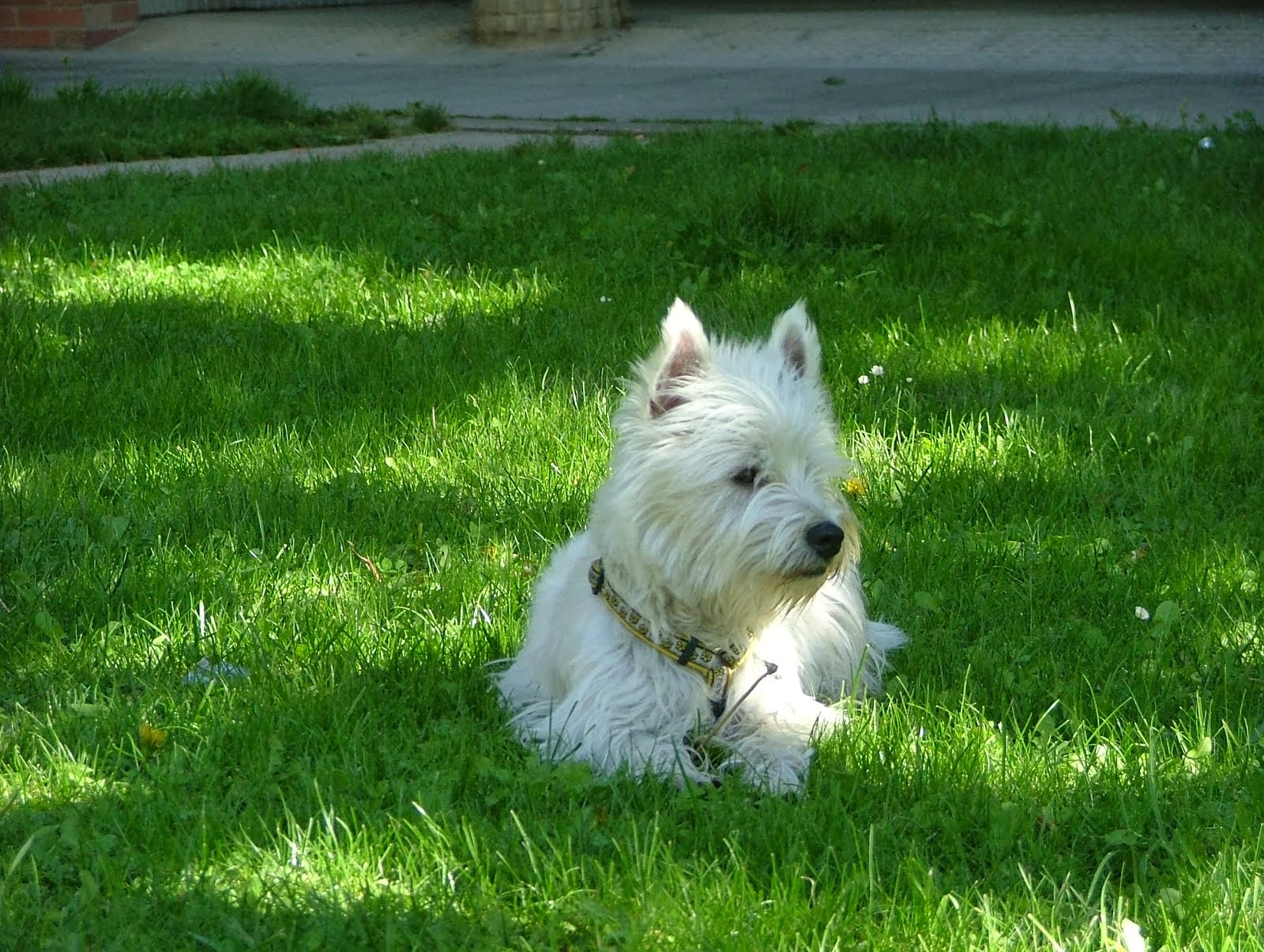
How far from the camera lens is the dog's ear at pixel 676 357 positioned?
3.54 meters

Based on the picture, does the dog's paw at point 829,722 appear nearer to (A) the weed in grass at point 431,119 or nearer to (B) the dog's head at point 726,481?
(B) the dog's head at point 726,481

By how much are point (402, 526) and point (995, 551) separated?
1854 millimetres

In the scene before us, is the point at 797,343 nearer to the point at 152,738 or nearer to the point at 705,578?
the point at 705,578

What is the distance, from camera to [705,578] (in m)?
3.46

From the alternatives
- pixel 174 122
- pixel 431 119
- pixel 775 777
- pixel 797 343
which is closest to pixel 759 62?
pixel 431 119

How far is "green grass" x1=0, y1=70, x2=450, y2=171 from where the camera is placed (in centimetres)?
1054

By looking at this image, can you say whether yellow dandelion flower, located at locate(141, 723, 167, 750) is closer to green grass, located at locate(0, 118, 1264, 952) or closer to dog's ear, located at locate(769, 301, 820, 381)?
green grass, located at locate(0, 118, 1264, 952)

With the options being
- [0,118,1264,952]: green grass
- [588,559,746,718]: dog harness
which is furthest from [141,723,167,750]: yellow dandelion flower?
[588,559,746,718]: dog harness

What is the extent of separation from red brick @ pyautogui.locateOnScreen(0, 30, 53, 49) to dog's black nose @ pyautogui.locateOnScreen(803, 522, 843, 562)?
53.4 feet

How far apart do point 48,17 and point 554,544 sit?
14934mm

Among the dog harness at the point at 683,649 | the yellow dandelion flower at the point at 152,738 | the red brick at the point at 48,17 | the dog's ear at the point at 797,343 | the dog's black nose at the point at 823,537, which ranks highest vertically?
the red brick at the point at 48,17

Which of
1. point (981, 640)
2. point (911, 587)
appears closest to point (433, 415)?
point (911, 587)

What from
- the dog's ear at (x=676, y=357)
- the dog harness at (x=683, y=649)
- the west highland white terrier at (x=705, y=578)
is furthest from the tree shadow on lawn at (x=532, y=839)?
the dog's ear at (x=676, y=357)

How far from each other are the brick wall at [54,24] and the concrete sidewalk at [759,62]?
37 cm
